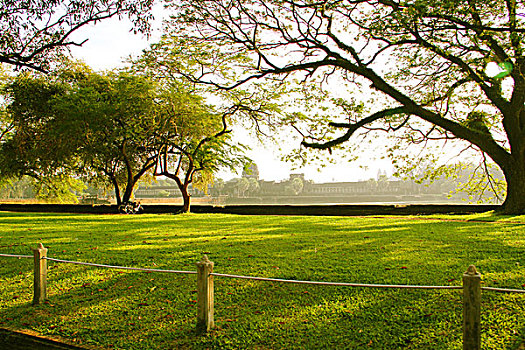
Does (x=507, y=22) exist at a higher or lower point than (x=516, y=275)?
higher

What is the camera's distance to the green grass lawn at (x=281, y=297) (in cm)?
461

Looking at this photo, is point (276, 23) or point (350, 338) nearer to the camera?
point (350, 338)

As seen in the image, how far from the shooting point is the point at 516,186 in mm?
15922

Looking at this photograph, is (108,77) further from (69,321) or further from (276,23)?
(69,321)

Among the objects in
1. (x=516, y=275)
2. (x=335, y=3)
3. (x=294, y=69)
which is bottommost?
(x=516, y=275)

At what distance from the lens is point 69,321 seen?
17.7 feet

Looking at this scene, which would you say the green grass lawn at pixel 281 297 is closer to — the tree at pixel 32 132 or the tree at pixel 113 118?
the tree at pixel 113 118

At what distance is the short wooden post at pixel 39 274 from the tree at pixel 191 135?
→ 53.6 ft

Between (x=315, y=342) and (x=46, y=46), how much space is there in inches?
453

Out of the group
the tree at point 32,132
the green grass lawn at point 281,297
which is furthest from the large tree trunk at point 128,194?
the green grass lawn at point 281,297

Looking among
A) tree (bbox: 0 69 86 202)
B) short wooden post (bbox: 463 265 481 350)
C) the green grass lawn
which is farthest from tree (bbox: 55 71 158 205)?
short wooden post (bbox: 463 265 481 350)

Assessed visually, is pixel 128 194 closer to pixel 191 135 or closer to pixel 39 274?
pixel 191 135

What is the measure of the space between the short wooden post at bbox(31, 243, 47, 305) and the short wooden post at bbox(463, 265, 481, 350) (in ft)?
19.4

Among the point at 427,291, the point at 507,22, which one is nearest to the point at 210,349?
the point at 427,291
